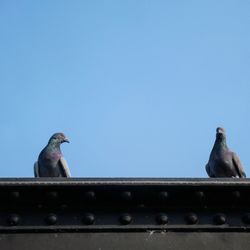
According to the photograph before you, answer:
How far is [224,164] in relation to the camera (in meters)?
12.3

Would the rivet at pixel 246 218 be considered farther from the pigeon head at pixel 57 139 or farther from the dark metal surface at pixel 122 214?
the pigeon head at pixel 57 139

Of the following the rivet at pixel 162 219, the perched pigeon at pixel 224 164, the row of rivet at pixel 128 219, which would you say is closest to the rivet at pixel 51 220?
the row of rivet at pixel 128 219

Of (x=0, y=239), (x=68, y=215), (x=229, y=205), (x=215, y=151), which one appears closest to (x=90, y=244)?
(x=68, y=215)

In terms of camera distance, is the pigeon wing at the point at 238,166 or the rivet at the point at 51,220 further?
the pigeon wing at the point at 238,166

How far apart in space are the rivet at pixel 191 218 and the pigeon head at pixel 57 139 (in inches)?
206

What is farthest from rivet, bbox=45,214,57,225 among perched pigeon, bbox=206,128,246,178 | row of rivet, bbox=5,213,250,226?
perched pigeon, bbox=206,128,246,178

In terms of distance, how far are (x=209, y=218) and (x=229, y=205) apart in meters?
0.31

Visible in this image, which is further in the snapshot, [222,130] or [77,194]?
[222,130]

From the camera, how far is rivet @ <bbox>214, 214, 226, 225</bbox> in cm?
917

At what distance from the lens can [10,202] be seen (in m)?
9.05

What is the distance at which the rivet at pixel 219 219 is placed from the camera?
9172 millimetres

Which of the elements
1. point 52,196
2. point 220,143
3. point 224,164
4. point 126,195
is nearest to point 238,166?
point 224,164

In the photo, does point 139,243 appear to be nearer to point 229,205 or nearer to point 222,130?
point 229,205

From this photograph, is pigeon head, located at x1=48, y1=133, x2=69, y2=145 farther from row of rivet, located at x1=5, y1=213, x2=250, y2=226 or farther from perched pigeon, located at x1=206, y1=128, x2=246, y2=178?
row of rivet, located at x1=5, y1=213, x2=250, y2=226
